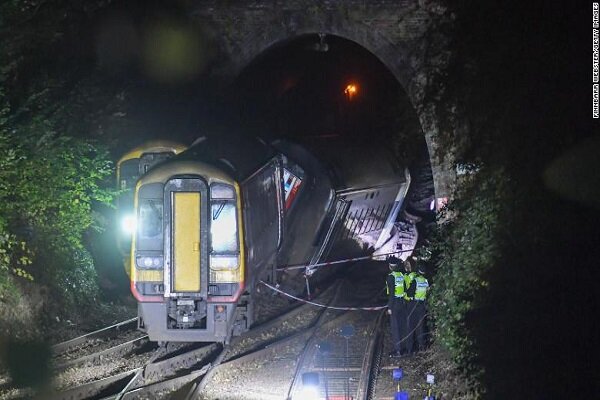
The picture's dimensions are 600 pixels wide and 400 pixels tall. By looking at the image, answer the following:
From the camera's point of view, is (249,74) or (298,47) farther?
(298,47)

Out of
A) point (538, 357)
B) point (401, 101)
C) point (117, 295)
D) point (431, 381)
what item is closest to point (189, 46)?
point (117, 295)

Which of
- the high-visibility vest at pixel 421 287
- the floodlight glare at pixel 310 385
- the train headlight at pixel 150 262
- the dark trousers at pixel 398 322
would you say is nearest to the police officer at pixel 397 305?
the dark trousers at pixel 398 322

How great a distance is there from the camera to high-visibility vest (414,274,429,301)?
39.2ft

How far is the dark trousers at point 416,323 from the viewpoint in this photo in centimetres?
1211

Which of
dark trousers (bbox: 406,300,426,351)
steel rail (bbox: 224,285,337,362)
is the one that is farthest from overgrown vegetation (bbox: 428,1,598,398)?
steel rail (bbox: 224,285,337,362)

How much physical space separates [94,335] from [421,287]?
5.89 meters

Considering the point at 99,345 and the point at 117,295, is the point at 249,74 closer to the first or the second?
the point at 117,295

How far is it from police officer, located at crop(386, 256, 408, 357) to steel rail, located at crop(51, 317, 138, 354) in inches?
201

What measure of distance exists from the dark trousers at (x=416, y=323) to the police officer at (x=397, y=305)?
3.3 inches

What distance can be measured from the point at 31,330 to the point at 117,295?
3271mm

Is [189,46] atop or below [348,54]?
below

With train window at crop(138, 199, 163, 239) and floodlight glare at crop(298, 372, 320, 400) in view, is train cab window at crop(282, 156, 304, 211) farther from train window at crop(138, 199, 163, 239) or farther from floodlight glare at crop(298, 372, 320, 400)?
floodlight glare at crop(298, 372, 320, 400)

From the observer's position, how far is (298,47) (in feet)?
79.3

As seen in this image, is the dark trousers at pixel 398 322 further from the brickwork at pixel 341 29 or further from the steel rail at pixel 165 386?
the brickwork at pixel 341 29
